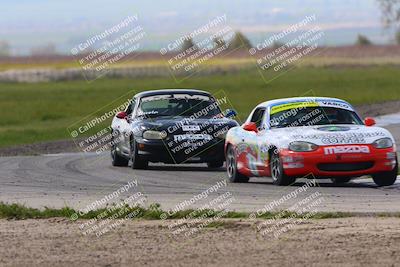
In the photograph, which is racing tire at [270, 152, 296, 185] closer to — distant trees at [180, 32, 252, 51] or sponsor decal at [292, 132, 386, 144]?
sponsor decal at [292, 132, 386, 144]

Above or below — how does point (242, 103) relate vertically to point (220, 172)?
below

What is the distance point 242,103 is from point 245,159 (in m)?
38.6

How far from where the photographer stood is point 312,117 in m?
18.3

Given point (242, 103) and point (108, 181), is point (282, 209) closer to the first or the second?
point (108, 181)

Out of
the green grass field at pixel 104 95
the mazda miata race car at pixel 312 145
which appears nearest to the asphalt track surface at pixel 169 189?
the mazda miata race car at pixel 312 145

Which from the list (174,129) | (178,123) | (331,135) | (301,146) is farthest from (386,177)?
(178,123)

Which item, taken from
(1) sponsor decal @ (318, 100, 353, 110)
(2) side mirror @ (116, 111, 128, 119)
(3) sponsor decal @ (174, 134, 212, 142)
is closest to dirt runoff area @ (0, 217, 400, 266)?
(1) sponsor decal @ (318, 100, 353, 110)

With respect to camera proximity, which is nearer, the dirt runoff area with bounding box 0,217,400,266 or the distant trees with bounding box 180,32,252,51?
the dirt runoff area with bounding box 0,217,400,266

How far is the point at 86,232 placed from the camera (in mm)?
12656

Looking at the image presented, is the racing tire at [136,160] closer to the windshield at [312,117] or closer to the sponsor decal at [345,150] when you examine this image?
the windshield at [312,117]

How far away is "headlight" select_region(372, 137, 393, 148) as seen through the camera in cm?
1712

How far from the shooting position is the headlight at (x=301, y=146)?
675 inches

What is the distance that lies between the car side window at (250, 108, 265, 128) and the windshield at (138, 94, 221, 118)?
3.53m

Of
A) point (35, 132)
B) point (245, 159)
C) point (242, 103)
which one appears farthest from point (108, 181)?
point (242, 103)
